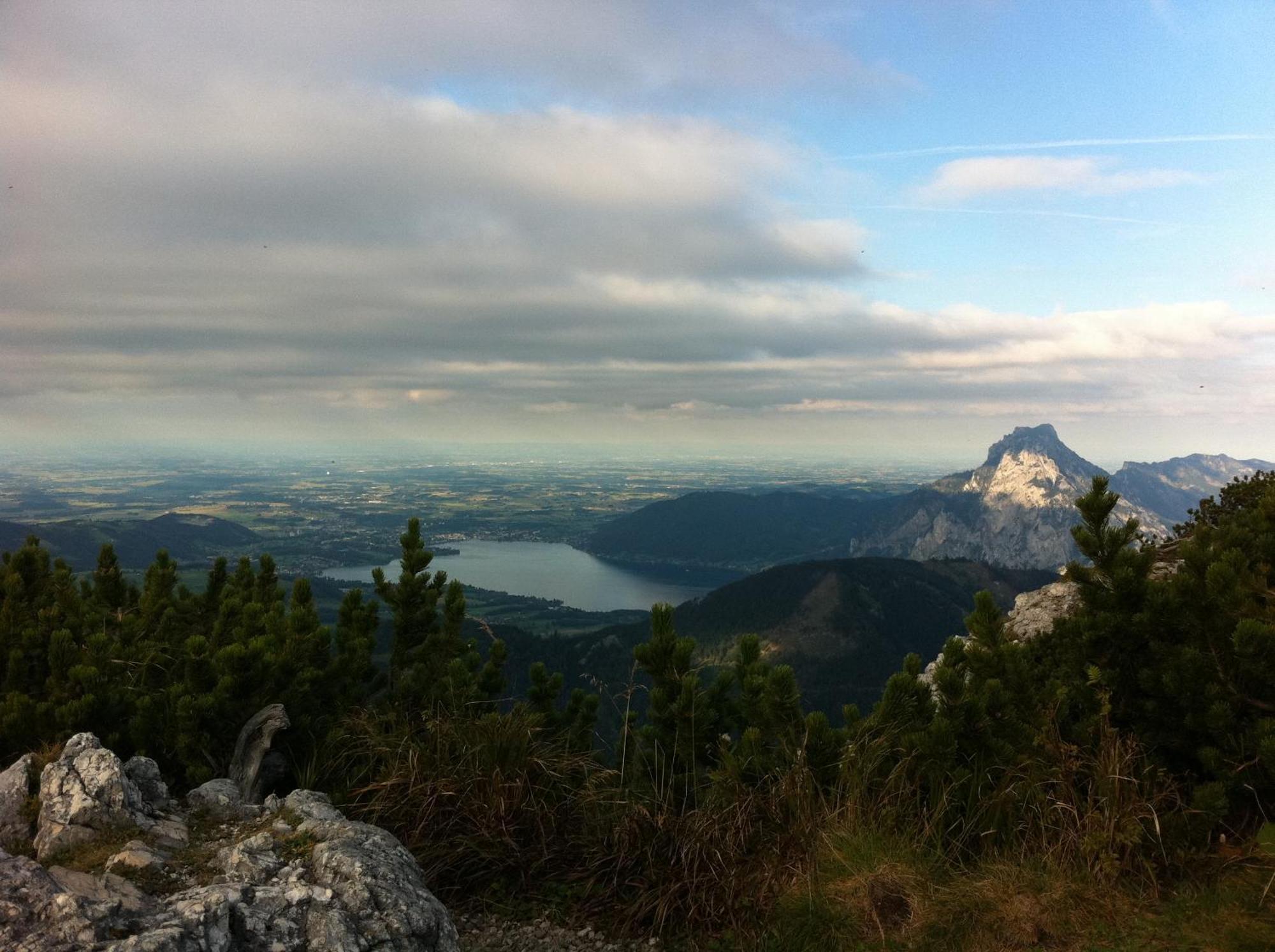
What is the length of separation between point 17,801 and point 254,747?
2.23 metres

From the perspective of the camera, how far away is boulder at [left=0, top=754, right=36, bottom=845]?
18.8 feet

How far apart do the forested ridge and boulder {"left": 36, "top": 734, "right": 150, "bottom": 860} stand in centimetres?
186

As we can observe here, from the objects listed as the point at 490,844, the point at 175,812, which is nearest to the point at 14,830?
the point at 175,812

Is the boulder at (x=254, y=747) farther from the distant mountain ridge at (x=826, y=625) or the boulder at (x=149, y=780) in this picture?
the distant mountain ridge at (x=826, y=625)

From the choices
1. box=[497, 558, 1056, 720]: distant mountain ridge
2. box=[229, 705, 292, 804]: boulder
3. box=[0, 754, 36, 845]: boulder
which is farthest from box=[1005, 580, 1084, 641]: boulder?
box=[497, 558, 1056, 720]: distant mountain ridge

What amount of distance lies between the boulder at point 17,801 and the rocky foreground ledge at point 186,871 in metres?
0.01

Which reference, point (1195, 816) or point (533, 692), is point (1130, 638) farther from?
point (533, 692)

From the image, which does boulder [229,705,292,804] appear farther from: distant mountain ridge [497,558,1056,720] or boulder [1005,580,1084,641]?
distant mountain ridge [497,558,1056,720]

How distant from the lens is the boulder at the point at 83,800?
5.42m

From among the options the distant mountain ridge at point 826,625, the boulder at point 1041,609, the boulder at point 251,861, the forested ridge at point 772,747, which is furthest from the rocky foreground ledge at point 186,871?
the distant mountain ridge at point 826,625

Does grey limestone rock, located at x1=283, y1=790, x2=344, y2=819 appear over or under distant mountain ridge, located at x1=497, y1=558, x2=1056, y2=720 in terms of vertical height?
over

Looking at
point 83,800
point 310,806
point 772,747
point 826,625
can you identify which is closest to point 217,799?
point 310,806

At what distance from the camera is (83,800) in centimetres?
562

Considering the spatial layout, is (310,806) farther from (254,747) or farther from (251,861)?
(254,747)
